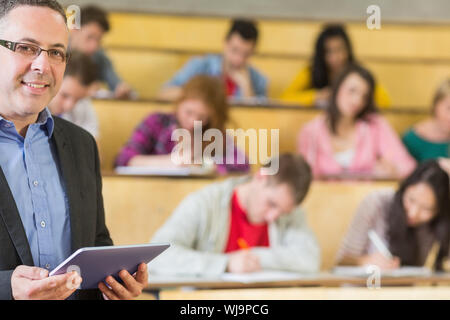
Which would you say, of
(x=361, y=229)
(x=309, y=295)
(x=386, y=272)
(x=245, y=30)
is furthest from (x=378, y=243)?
(x=245, y=30)

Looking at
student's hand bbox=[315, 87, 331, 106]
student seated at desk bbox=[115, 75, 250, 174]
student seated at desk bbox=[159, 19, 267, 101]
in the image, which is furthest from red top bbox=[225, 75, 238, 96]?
student seated at desk bbox=[115, 75, 250, 174]

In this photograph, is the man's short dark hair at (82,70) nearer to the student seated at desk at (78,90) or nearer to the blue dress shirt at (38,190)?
the student seated at desk at (78,90)

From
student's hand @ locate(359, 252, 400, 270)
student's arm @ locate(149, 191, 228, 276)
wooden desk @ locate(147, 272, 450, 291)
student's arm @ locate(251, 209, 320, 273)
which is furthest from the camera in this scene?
student's hand @ locate(359, 252, 400, 270)

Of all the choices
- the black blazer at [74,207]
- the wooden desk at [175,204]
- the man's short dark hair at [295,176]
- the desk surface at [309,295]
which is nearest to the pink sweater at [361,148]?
the wooden desk at [175,204]

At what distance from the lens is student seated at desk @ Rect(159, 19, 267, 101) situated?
2506 mm

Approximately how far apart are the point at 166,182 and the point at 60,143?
0.87m

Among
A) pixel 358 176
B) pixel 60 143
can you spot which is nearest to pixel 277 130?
pixel 358 176

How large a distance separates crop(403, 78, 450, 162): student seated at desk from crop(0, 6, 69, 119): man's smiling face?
173cm

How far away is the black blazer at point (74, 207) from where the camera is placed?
0.80 m

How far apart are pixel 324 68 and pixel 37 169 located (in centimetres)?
196

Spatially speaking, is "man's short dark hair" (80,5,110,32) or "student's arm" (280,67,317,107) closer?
"man's short dark hair" (80,5,110,32)

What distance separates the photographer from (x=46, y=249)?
0.83 m

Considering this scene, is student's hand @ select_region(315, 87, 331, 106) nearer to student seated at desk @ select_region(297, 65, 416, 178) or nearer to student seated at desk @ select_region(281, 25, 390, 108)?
student seated at desk @ select_region(281, 25, 390, 108)

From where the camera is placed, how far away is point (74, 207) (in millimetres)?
854
